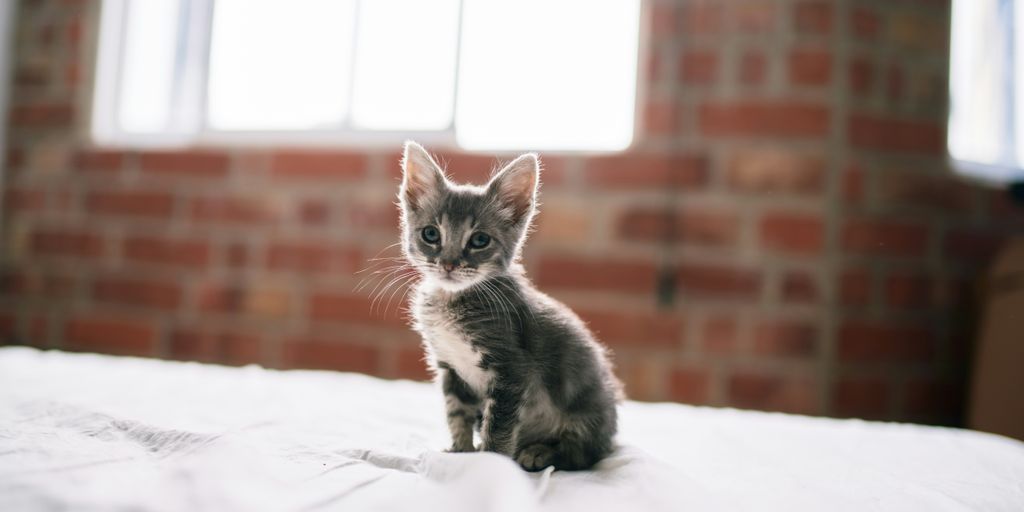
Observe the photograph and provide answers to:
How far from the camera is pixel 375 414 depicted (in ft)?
3.61

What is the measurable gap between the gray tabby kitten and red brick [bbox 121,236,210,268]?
147 cm

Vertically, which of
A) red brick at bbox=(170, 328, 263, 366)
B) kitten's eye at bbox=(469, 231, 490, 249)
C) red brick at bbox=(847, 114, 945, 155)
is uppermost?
red brick at bbox=(847, 114, 945, 155)

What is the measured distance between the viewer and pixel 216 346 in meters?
2.28

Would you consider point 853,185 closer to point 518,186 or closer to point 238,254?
point 518,186

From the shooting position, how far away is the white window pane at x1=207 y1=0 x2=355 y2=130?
7.61 feet

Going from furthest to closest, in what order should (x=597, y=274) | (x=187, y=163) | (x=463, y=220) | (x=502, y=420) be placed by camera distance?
(x=187, y=163), (x=597, y=274), (x=463, y=220), (x=502, y=420)

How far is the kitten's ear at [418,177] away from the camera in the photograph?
1.10m

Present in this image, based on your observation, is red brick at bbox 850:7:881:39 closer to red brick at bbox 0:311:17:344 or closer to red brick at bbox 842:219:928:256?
red brick at bbox 842:219:928:256

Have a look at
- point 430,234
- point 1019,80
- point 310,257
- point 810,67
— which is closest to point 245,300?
point 310,257

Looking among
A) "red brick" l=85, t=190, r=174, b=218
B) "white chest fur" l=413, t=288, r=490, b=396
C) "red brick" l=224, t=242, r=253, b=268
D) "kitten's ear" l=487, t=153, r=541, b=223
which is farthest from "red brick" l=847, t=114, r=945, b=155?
"red brick" l=85, t=190, r=174, b=218

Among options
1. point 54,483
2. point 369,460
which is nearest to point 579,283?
point 369,460

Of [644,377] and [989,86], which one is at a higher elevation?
[989,86]

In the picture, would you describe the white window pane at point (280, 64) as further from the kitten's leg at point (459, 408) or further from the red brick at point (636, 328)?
the kitten's leg at point (459, 408)

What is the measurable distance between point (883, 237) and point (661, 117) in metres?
0.72
